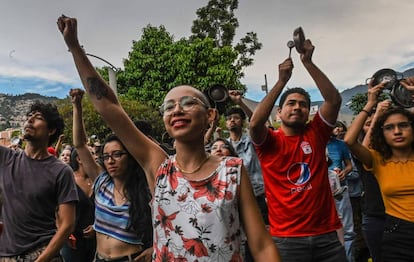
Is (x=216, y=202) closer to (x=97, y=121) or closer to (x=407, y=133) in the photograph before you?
(x=407, y=133)

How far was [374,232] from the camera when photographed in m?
4.30

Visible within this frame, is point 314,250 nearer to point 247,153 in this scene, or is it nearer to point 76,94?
point 76,94

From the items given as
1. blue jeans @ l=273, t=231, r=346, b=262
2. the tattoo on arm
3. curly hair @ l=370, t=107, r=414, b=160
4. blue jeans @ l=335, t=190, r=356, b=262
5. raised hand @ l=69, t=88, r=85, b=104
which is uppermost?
raised hand @ l=69, t=88, r=85, b=104

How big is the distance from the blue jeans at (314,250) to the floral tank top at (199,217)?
144 centimetres

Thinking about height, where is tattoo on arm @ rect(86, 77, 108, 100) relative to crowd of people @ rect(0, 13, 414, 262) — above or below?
above

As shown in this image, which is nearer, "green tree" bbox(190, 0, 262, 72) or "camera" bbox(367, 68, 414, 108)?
"camera" bbox(367, 68, 414, 108)

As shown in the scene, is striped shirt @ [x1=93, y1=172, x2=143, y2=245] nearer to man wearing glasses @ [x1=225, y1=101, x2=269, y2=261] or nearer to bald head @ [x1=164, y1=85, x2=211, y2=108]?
bald head @ [x1=164, y1=85, x2=211, y2=108]

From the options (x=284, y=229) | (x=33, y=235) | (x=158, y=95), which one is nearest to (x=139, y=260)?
(x=33, y=235)

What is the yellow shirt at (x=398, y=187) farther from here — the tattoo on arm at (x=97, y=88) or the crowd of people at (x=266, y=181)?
the tattoo on arm at (x=97, y=88)

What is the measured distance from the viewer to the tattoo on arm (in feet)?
7.14

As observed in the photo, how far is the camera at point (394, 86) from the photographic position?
161 inches

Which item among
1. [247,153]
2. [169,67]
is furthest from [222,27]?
[247,153]

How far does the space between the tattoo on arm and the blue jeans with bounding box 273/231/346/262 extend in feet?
6.05

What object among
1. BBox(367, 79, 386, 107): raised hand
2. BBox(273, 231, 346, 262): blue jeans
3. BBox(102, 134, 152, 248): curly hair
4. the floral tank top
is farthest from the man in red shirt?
the floral tank top
